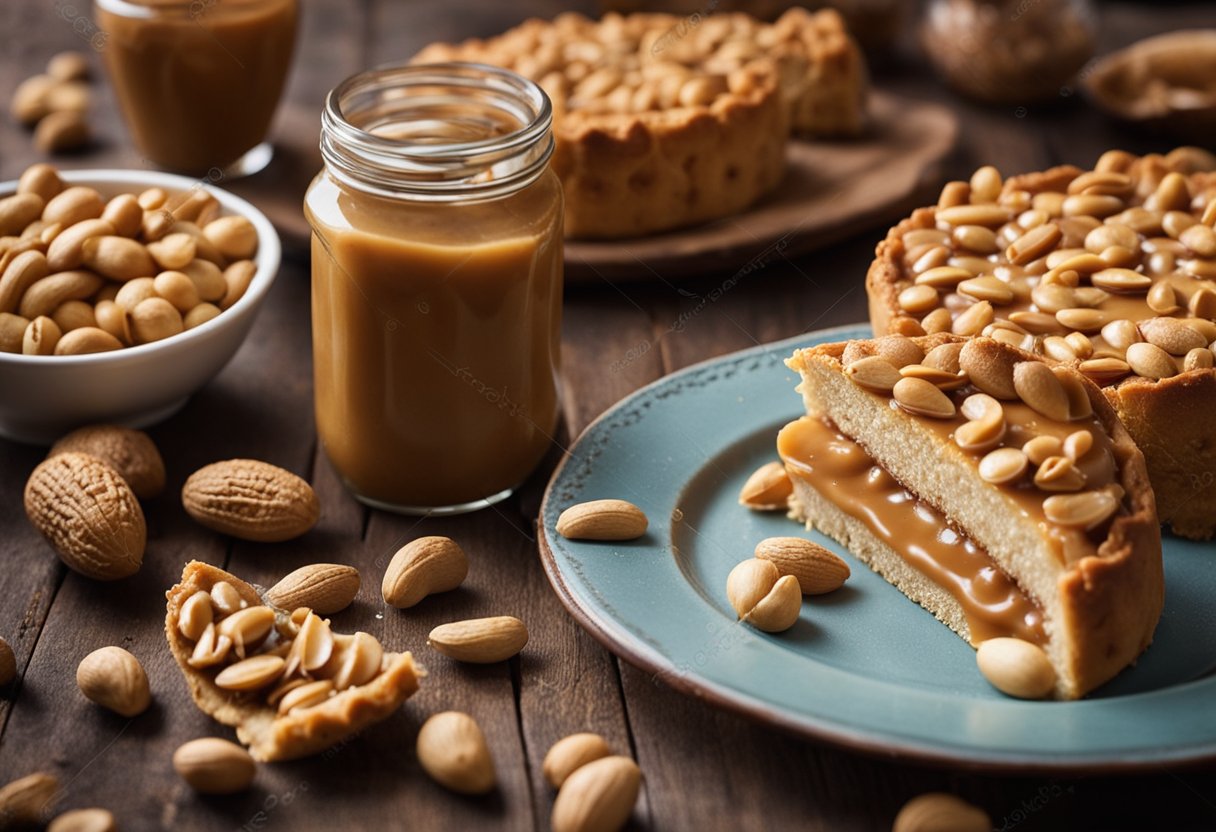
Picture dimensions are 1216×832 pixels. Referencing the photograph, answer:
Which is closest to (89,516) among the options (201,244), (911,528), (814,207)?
(201,244)

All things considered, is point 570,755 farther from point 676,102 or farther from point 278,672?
→ point 676,102

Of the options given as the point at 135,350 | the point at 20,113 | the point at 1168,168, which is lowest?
the point at 20,113

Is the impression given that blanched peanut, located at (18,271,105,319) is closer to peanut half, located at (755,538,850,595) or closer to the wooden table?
the wooden table

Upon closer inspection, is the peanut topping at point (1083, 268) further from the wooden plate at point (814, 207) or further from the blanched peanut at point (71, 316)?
the blanched peanut at point (71, 316)

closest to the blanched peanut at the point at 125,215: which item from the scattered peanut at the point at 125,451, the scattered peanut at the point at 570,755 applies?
the scattered peanut at the point at 125,451

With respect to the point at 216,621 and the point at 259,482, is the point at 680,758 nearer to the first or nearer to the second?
the point at 216,621

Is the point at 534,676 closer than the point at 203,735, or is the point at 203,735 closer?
the point at 203,735

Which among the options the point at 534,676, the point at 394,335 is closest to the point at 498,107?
the point at 394,335
